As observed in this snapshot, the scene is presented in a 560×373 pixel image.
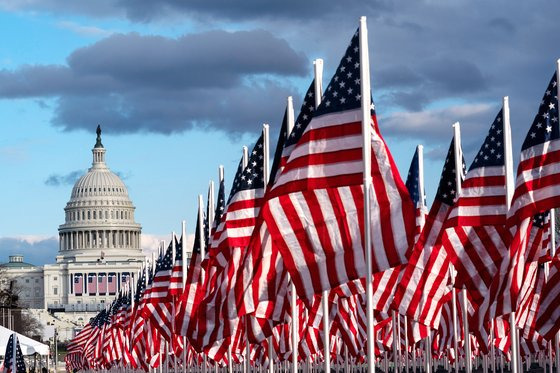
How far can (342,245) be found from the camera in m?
21.4

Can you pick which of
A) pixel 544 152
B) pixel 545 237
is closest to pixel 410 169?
pixel 545 237

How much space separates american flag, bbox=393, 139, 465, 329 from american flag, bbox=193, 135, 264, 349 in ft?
9.22

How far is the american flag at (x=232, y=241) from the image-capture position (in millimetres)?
29391

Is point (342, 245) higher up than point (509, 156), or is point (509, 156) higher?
point (509, 156)

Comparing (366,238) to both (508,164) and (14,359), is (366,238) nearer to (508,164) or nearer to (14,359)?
(508,164)

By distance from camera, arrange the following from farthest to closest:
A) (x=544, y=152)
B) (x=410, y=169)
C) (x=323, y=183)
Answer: (x=410, y=169) < (x=544, y=152) < (x=323, y=183)

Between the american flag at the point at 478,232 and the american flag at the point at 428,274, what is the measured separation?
154 cm

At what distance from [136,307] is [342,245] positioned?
38.8 metres

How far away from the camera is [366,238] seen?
A: 20484 mm

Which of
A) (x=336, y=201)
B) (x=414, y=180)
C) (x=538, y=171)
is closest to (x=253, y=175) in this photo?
(x=414, y=180)

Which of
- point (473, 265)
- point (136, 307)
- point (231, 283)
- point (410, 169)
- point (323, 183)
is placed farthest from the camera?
point (136, 307)

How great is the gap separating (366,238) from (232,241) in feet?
29.1

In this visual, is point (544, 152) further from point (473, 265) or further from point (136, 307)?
point (136, 307)

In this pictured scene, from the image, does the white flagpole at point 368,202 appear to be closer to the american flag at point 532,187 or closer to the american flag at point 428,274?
the american flag at point 532,187
